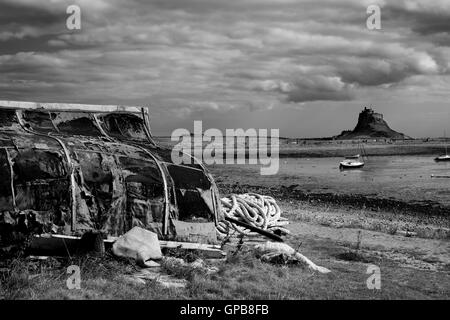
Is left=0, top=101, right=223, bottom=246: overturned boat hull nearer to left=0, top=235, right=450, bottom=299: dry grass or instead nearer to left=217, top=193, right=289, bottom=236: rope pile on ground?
left=0, top=235, right=450, bottom=299: dry grass

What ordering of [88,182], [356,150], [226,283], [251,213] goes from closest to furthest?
[226,283], [88,182], [251,213], [356,150]

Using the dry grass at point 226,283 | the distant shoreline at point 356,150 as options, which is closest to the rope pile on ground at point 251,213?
the dry grass at point 226,283

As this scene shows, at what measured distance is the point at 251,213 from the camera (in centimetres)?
1432

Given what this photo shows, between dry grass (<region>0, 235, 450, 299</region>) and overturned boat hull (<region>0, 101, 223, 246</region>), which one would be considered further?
overturned boat hull (<region>0, 101, 223, 246</region>)

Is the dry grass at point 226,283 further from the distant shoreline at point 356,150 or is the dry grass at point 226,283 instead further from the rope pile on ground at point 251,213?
the distant shoreline at point 356,150

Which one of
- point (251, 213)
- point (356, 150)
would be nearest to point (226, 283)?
point (251, 213)

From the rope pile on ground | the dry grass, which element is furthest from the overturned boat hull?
the rope pile on ground

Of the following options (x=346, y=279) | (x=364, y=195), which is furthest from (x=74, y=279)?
(x=364, y=195)

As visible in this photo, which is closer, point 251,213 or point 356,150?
point 251,213

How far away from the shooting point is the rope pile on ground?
13.5 m

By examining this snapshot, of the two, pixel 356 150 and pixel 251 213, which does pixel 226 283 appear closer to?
pixel 251 213

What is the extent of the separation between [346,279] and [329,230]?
282 inches

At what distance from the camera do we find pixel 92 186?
10.1 meters
